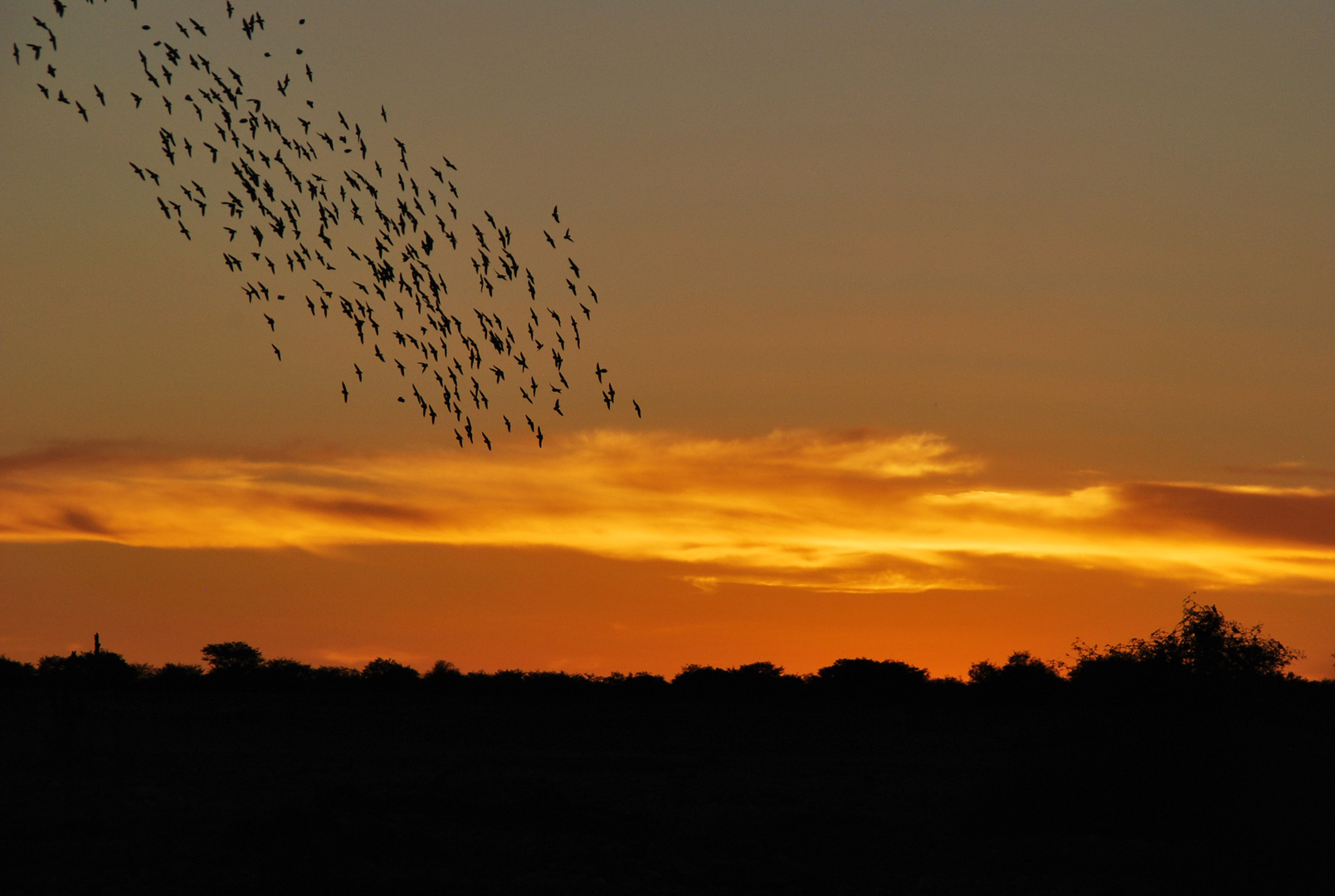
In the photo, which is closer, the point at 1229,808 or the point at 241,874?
the point at 241,874

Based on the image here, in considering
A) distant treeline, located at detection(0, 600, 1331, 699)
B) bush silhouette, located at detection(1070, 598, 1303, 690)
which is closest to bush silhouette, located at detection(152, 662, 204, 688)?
distant treeline, located at detection(0, 600, 1331, 699)

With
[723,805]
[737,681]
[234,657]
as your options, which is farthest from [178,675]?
[723,805]

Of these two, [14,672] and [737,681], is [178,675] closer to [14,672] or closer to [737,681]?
[14,672]

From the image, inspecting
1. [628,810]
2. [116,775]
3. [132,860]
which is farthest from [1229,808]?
[116,775]

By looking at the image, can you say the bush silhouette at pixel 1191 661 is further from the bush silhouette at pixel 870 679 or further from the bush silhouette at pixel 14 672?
the bush silhouette at pixel 14 672

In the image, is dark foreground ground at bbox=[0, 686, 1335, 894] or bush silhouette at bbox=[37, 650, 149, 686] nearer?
dark foreground ground at bbox=[0, 686, 1335, 894]

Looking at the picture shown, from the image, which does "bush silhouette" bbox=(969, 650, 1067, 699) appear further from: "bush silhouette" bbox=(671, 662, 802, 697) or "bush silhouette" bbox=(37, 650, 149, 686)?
"bush silhouette" bbox=(37, 650, 149, 686)

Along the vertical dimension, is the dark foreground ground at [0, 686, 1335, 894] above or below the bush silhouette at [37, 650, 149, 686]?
below

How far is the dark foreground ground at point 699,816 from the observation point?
23109 millimetres

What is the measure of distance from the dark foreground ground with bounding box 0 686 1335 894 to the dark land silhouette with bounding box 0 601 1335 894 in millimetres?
73

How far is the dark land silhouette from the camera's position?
23297 mm

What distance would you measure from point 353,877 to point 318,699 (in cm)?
4853

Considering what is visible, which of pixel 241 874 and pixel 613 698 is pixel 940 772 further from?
pixel 613 698

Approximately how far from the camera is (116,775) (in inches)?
1200
